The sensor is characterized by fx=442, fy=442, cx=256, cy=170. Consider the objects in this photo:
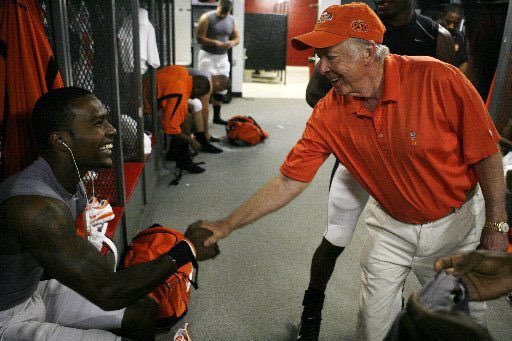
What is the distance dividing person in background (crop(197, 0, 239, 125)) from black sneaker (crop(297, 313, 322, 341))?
5128 millimetres

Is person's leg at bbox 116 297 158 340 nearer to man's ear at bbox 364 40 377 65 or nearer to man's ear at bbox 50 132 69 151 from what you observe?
man's ear at bbox 50 132 69 151

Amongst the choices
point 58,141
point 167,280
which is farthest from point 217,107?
point 58,141

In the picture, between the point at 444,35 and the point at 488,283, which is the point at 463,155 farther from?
the point at 444,35

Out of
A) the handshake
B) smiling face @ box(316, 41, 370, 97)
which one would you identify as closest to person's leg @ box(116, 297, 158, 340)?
the handshake

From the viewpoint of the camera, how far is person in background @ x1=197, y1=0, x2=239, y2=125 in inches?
277

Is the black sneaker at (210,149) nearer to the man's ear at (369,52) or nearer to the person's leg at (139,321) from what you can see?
the person's leg at (139,321)

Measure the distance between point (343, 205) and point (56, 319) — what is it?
1.34 m

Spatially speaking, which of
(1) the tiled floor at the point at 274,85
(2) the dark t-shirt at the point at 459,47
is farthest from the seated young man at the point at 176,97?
(1) the tiled floor at the point at 274,85

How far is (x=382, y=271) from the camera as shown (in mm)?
1781

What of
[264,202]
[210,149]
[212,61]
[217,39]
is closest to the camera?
[264,202]

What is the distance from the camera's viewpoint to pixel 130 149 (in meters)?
3.61

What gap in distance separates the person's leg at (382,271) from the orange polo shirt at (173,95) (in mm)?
2885

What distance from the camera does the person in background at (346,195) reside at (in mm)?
2174

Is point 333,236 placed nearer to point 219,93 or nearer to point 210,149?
point 210,149
